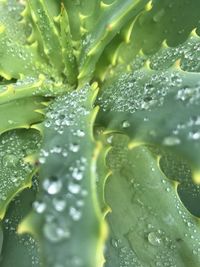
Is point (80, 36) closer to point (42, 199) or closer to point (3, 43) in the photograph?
point (3, 43)

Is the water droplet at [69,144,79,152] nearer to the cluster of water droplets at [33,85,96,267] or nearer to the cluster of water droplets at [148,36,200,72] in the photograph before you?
the cluster of water droplets at [33,85,96,267]

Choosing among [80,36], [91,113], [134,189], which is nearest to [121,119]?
[91,113]

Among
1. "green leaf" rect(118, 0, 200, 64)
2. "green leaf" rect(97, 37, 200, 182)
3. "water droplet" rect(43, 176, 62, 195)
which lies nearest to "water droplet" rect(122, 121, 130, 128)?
"green leaf" rect(97, 37, 200, 182)

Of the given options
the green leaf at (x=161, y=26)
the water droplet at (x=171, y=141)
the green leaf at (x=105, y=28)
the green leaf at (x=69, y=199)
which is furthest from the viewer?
the green leaf at (x=161, y=26)

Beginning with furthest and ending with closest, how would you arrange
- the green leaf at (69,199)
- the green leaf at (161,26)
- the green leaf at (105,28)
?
1. the green leaf at (161,26)
2. the green leaf at (105,28)
3. the green leaf at (69,199)

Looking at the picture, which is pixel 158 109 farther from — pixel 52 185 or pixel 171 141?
pixel 52 185

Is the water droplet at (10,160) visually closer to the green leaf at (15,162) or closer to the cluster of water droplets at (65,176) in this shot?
the green leaf at (15,162)

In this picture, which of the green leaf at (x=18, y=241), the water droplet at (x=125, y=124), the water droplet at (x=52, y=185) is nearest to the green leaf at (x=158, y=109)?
the water droplet at (x=125, y=124)
